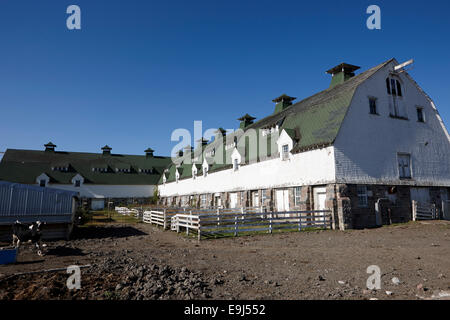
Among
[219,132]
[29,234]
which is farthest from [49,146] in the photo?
[29,234]

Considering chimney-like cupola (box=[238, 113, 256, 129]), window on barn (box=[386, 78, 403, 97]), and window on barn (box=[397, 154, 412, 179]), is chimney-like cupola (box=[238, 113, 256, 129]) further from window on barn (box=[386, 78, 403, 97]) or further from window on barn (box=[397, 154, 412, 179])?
window on barn (box=[397, 154, 412, 179])

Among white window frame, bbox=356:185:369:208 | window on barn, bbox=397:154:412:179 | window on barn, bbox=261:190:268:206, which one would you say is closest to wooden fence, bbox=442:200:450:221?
window on barn, bbox=397:154:412:179

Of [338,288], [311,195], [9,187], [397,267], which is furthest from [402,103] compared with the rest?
[9,187]

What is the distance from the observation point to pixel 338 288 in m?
6.54

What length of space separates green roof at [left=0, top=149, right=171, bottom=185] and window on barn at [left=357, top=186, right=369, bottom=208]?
45935 millimetres

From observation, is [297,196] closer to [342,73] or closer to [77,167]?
[342,73]

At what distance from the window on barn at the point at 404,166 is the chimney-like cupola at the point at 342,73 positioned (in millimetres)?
9543

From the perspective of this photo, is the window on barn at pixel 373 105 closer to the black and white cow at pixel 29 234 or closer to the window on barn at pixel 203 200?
the black and white cow at pixel 29 234

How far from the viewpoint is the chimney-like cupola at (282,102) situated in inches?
1376
